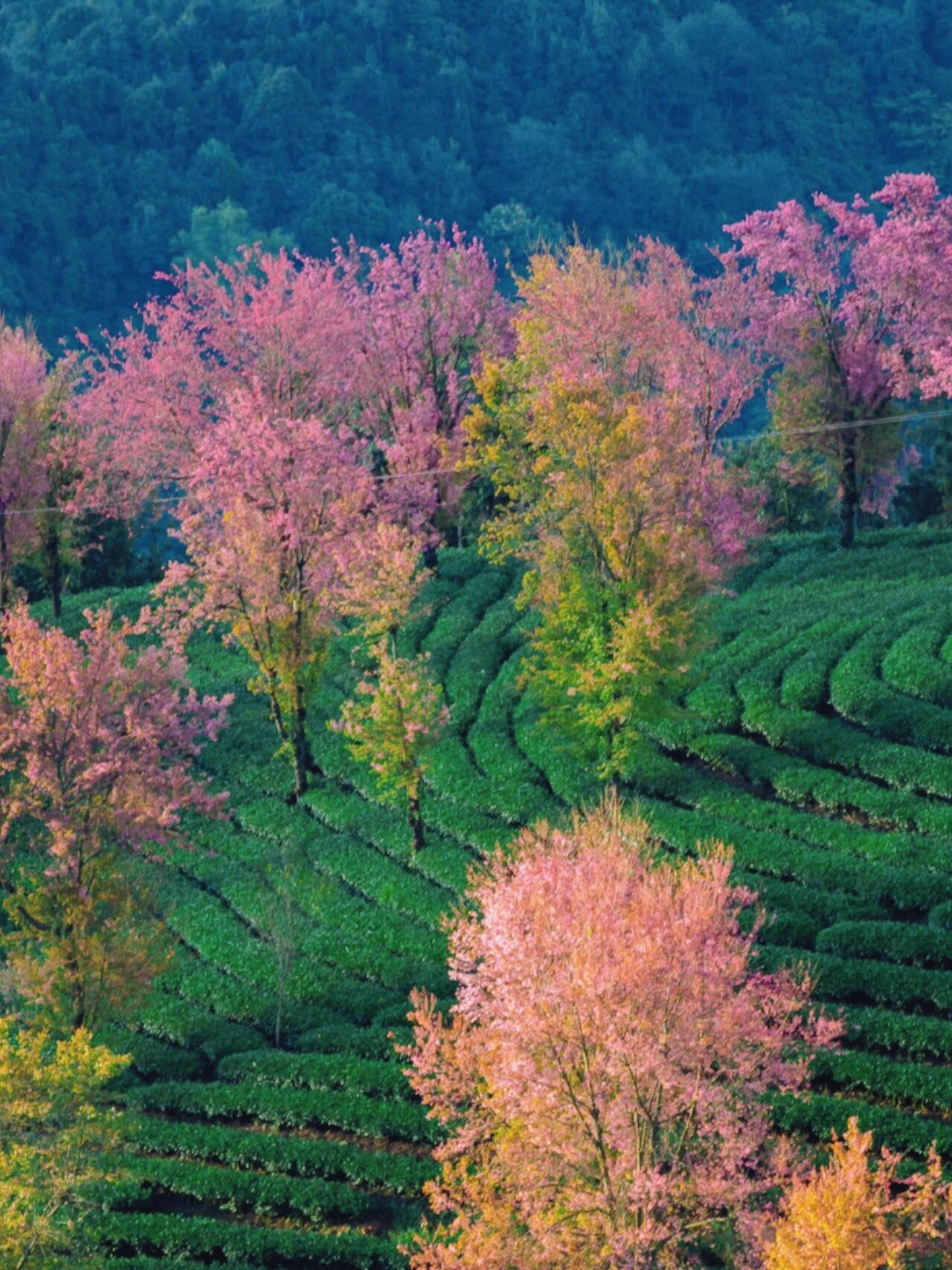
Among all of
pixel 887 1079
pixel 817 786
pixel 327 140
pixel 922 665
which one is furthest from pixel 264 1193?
pixel 327 140

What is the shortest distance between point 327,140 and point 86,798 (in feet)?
479

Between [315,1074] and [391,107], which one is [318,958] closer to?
[315,1074]

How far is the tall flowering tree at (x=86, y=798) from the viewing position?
3859 cm

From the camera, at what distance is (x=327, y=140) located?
578 feet

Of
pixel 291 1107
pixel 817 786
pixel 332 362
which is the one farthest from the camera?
pixel 332 362

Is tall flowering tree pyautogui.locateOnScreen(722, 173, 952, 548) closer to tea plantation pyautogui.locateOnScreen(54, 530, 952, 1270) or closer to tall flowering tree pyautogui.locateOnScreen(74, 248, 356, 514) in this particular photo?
tea plantation pyautogui.locateOnScreen(54, 530, 952, 1270)

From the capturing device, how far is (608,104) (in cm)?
19638

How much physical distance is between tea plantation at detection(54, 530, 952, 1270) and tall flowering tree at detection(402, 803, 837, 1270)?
5.64m

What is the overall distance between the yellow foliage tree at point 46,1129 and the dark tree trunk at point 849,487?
43.2 metres

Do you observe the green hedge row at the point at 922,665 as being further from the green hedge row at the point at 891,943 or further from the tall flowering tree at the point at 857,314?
the tall flowering tree at the point at 857,314

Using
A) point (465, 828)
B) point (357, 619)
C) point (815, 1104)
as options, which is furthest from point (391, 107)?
point (815, 1104)

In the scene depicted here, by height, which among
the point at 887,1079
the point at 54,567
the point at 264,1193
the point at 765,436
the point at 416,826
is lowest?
the point at 264,1193

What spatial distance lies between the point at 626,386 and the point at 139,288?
336 feet

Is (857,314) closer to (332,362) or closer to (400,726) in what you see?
(332,362)
